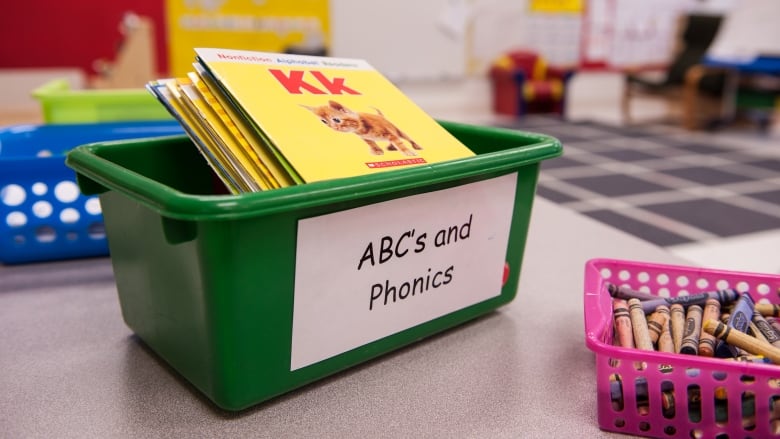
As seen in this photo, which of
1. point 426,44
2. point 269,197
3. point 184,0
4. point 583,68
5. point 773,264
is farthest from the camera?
point 583,68

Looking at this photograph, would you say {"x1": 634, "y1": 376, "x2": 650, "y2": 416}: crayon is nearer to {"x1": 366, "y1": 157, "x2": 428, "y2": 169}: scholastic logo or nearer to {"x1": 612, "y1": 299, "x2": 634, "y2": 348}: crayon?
{"x1": 612, "y1": 299, "x2": 634, "y2": 348}: crayon

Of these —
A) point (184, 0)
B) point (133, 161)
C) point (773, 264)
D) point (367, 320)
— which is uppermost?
point (184, 0)

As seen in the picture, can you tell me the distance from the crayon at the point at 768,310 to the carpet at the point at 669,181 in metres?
0.65

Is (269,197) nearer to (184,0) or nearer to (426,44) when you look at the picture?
(184,0)

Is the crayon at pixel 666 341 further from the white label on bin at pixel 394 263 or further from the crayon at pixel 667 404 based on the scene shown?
the white label on bin at pixel 394 263

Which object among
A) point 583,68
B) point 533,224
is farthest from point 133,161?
point 583,68

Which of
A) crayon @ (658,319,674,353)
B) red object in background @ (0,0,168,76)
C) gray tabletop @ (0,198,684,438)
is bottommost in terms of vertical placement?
gray tabletop @ (0,198,684,438)

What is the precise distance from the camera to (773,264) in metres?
1.25

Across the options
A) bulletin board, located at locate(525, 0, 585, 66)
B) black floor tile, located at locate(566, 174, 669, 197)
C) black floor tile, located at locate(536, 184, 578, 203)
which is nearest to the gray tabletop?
black floor tile, located at locate(536, 184, 578, 203)

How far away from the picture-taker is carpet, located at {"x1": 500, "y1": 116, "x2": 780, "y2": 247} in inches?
61.7

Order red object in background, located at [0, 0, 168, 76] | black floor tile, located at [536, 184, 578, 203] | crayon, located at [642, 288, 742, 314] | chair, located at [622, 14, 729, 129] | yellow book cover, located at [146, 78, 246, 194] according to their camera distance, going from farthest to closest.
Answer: chair, located at [622, 14, 729, 129]
red object in background, located at [0, 0, 168, 76]
black floor tile, located at [536, 184, 578, 203]
crayon, located at [642, 288, 742, 314]
yellow book cover, located at [146, 78, 246, 194]

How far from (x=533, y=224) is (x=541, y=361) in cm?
60

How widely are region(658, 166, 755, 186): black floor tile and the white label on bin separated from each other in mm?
1569

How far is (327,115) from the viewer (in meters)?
0.71
